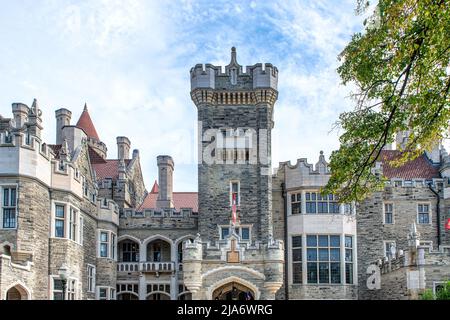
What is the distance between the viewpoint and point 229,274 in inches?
1084

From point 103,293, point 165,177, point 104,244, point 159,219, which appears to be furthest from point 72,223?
point 165,177

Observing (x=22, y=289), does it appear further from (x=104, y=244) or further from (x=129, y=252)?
(x=129, y=252)

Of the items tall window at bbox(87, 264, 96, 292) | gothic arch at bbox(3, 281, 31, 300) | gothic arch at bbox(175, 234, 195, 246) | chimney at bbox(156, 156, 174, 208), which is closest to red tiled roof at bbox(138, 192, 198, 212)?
chimney at bbox(156, 156, 174, 208)

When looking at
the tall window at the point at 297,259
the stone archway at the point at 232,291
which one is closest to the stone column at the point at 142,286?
the stone archway at the point at 232,291

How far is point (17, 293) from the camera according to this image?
23.1 meters

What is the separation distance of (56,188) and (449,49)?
58.9ft

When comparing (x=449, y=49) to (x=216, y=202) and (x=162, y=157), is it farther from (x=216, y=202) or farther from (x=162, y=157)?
(x=162, y=157)

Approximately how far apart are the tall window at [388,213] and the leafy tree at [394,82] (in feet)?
62.4

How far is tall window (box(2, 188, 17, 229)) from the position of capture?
22.9m

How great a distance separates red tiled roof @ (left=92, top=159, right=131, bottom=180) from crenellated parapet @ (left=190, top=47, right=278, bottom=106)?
812 centimetres

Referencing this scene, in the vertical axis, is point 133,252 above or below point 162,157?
below

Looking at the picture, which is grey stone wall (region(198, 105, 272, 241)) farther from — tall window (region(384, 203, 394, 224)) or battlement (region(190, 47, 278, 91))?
tall window (region(384, 203, 394, 224))

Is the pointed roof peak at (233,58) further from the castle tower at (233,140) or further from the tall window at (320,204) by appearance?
the tall window at (320,204)
